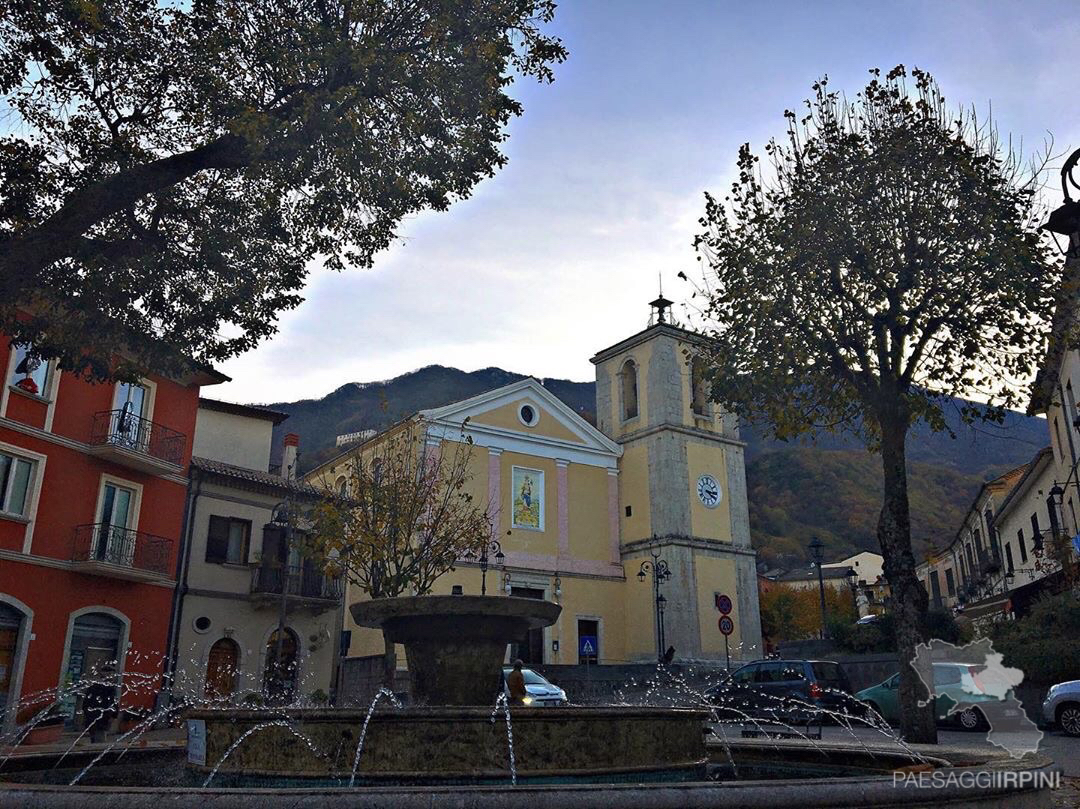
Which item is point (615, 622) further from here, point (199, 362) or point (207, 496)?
point (199, 362)

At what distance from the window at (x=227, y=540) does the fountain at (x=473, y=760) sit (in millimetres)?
17985

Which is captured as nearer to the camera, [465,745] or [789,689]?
[465,745]

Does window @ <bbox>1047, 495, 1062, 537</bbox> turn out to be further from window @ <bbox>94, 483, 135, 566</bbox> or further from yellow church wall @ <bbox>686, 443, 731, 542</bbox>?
window @ <bbox>94, 483, 135, 566</bbox>

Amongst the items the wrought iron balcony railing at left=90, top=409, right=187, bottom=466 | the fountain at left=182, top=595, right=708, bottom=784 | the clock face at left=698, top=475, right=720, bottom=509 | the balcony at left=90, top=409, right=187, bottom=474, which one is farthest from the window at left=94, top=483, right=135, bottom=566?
the clock face at left=698, top=475, right=720, bottom=509

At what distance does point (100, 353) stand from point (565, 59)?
21.8 ft

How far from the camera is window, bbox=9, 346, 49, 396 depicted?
65.5ft

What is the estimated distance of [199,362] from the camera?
446 inches

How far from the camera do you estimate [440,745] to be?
20.9 ft

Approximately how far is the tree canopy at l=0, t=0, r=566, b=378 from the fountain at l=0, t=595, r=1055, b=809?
15.3 feet

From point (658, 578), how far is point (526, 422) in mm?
8463

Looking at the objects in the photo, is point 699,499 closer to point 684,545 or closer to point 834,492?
point 684,545

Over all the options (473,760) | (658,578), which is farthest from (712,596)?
(473,760)

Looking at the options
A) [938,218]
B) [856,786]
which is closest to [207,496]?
[938,218]

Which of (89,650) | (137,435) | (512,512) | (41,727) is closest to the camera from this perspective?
(41,727)
